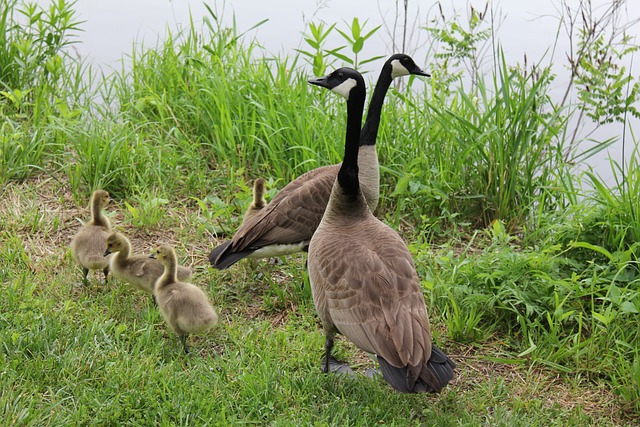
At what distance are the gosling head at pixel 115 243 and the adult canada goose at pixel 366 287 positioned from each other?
1371mm

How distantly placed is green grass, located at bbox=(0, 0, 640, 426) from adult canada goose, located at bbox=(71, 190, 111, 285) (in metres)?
0.20

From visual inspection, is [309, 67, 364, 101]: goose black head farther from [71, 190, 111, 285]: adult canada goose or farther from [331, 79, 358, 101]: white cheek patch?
[71, 190, 111, 285]: adult canada goose

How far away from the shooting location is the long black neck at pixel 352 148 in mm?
4605

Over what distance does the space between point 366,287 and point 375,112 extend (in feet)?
7.29

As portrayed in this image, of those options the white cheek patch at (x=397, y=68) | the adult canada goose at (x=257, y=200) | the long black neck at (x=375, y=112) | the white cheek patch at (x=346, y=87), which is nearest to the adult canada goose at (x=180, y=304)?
the adult canada goose at (x=257, y=200)

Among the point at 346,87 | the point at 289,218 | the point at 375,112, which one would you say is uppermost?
the point at 346,87

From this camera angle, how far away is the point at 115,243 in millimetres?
5027

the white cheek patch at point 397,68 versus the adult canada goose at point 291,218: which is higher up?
the white cheek patch at point 397,68

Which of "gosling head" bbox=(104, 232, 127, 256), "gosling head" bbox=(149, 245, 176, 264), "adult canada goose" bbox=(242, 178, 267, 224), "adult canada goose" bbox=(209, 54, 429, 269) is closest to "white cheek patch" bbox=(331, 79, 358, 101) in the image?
"adult canada goose" bbox=(209, 54, 429, 269)

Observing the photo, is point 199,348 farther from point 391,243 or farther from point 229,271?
point 391,243

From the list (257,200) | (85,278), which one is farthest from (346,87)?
(85,278)

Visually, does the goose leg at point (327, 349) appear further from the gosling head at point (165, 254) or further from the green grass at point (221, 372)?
the gosling head at point (165, 254)

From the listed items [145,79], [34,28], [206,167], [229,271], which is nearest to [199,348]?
[229,271]

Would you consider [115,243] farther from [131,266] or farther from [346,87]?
[346,87]
